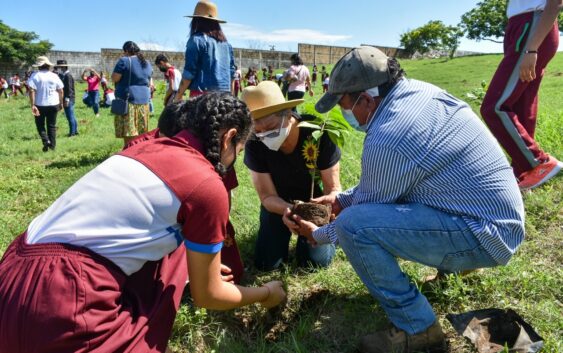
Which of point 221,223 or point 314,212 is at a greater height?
point 221,223

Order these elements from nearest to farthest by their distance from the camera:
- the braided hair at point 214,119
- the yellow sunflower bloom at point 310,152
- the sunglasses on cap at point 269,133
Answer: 1. the braided hair at point 214,119
2. the sunglasses on cap at point 269,133
3. the yellow sunflower bloom at point 310,152

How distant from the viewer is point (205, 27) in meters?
4.55

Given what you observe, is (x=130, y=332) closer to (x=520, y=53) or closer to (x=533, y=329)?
(x=533, y=329)

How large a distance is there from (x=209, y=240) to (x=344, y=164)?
3.43 meters

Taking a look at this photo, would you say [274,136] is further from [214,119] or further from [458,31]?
[458,31]

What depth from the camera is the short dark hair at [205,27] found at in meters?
4.53

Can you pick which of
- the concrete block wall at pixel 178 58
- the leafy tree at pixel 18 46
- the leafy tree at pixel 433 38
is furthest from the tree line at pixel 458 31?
the leafy tree at pixel 18 46

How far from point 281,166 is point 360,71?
114cm

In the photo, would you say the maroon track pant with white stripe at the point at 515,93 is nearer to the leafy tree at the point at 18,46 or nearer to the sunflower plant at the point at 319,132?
the sunflower plant at the point at 319,132

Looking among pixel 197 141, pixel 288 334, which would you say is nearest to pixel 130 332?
pixel 197 141

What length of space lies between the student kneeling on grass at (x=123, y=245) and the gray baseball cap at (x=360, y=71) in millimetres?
459

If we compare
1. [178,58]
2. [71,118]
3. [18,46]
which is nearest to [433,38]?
[178,58]

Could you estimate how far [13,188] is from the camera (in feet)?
16.6

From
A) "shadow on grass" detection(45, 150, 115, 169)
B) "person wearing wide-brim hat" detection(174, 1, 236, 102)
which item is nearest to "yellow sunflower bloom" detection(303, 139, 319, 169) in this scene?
"person wearing wide-brim hat" detection(174, 1, 236, 102)
